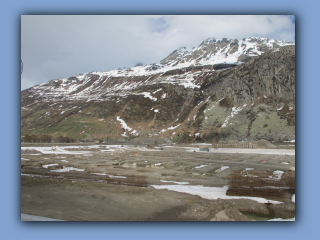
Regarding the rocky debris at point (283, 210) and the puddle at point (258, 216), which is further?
the rocky debris at point (283, 210)

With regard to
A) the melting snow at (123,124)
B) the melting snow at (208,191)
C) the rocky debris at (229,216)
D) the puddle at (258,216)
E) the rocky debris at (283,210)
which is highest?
the melting snow at (123,124)

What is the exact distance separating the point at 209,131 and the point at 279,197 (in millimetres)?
68379

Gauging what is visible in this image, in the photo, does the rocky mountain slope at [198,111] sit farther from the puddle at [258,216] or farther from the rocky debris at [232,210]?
the puddle at [258,216]

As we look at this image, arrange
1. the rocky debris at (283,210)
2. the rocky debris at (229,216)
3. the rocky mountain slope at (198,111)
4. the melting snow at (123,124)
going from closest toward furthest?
the rocky debris at (229,216)
the rocky debris at (283,210)
the rocky mountain slope at (198,111)
the melting snow at (123,124)

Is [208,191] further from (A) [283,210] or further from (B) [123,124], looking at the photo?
(B) [123,124]

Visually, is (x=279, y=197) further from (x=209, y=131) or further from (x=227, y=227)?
(x=209, y=131)

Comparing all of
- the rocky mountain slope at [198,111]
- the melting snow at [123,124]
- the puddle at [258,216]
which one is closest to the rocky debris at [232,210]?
the puddle at [258,216]

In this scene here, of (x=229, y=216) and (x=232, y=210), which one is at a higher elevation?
(x=232, y=210)

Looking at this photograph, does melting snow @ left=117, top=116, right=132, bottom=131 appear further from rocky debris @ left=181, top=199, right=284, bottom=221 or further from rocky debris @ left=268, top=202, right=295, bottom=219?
rocky debris @ left=268, top=202, right=295, bottom=219


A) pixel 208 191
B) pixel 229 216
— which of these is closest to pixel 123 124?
pixel 208 191

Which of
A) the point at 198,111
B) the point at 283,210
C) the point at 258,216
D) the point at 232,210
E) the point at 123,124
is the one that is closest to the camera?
the point at 232,210

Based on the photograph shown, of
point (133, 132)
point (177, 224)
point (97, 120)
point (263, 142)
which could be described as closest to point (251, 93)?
point (263, 142)

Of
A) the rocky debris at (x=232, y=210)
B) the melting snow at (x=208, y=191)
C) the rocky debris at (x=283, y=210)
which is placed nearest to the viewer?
the rocky debris at (x=232, y=210)

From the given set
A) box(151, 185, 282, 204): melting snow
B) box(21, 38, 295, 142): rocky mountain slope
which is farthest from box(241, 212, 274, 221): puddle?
box(21, 38, 295, 142): rocky mountain slope
